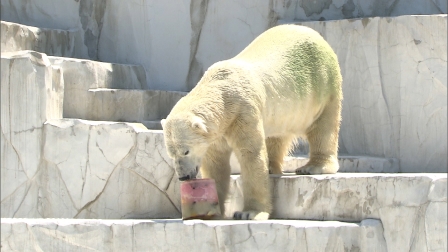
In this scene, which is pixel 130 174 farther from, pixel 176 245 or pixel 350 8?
pixel 350 8

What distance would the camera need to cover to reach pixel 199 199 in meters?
5.57

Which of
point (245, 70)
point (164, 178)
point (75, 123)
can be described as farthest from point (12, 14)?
point (245, 70)

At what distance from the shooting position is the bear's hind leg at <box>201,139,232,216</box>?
5842 millimetres

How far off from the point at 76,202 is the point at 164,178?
74 cm

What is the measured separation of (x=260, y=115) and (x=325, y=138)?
84 cm

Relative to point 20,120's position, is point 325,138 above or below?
below

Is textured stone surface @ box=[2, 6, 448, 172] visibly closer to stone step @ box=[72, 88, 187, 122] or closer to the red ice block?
stone step @ box=[72, 88, 187, 122]

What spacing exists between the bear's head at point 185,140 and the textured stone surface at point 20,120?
5.07 ft

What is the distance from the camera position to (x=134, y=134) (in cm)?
637

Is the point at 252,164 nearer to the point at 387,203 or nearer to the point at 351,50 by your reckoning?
the point at 387,203

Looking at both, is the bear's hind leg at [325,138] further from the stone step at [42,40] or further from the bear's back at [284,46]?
the stone step at [42,40]

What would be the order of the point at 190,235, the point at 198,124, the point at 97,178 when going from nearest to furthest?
1. the point at 198,124
2. the point at 190,235
3. the point at 97,178

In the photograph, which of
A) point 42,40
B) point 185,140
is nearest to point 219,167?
point 185,140

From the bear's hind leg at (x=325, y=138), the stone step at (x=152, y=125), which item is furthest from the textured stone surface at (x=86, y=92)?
the bear's hind leg at (x=325, y=138)
